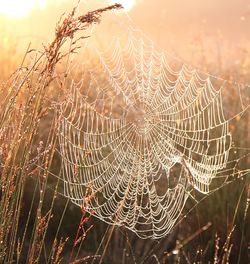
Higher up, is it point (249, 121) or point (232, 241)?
point (249, 121)

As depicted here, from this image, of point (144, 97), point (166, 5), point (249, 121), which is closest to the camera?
point (144, 97)

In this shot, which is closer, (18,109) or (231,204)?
(18,109)

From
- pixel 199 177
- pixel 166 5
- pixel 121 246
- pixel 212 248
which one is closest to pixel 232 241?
pixel 212 248

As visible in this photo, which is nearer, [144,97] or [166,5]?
[144,97]

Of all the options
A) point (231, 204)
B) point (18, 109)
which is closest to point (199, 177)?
point (231, 204)

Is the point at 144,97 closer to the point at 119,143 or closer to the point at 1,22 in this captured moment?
the point at 119,143

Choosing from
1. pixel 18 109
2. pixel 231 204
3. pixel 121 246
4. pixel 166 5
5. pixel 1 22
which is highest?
pixel 166 5

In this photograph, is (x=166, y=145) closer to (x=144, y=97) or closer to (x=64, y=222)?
(x=144, y=97)

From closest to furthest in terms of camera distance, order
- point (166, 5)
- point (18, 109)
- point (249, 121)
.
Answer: point (18, 109)
point (249, 121)
point (166, 5)

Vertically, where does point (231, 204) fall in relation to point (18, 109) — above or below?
below
